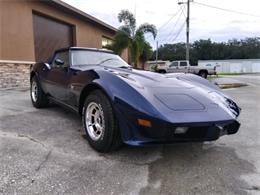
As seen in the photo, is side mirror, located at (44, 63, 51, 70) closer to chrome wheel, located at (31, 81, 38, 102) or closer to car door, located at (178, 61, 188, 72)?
chrome wheel, located at (31, 81, 38, 102)

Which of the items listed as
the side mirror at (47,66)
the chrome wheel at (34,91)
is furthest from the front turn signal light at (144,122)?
the chrome wheel at (34,91)

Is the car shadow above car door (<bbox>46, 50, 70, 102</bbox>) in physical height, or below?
below

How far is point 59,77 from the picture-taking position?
444cm

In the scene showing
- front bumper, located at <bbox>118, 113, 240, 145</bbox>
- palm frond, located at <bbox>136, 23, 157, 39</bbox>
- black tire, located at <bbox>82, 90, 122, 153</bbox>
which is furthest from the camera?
palm frond, located at <bbox>136, 23, 157, 39</bbox>

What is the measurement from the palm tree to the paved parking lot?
562 inches

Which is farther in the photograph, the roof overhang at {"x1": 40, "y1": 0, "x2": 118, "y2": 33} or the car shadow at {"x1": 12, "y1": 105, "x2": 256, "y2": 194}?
the roof overhang at {"x1": 40, "y1": 0, "x2": 118, "y2": 33}

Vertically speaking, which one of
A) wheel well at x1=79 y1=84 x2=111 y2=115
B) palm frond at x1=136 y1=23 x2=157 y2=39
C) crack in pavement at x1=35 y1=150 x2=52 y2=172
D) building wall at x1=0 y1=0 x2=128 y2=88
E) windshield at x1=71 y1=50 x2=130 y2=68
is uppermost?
palm frond at x1=136 y1=23 x2=157 y2=39

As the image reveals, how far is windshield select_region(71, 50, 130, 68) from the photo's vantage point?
4.45m

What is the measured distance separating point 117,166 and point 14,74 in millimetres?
8383

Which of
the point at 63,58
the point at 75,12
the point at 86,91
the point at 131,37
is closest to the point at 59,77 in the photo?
the point at 63,58

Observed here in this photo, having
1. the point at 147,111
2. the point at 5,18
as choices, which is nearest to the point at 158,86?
the point at 147,111

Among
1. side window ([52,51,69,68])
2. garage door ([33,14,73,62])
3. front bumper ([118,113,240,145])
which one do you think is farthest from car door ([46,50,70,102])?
garage door ([33,14,73,62])

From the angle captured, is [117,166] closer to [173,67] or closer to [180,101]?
[180,101]

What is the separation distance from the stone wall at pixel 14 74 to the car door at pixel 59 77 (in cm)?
→ 530
